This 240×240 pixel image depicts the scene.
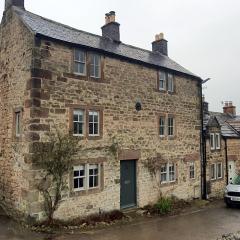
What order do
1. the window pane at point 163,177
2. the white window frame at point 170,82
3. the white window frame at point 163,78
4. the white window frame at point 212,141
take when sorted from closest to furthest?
the window pane at point 163,177, the white window frame at point 163,78, the white window frame at point 170,82, the white window frame at point 212,141

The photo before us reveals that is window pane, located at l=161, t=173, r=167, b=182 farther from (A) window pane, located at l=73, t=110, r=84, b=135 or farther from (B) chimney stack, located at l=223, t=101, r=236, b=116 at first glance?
(B) chimney stack, located at l=223, t=101, r=236, b=116

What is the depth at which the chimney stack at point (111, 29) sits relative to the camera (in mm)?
19359

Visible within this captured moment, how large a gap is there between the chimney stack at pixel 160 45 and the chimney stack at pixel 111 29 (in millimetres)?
4698

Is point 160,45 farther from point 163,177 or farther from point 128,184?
point 128,184

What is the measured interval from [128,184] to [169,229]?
3554 millimetres

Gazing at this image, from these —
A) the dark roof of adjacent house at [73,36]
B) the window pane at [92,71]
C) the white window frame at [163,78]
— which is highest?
the dark roof of adjacent house at [73,36]

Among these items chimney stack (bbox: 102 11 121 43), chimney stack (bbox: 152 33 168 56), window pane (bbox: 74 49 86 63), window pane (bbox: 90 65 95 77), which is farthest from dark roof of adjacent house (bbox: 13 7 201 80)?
chimney stack (bbox: 152 33 168 56)

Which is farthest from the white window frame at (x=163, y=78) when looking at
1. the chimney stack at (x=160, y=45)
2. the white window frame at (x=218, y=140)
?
the white window frame at (x=218, y=140)

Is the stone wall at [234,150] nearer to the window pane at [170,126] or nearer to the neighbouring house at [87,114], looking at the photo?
the neighbouring house at [87,114]

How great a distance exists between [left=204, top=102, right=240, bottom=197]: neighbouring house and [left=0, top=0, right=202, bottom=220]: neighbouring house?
8.48ft

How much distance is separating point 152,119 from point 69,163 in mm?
5940

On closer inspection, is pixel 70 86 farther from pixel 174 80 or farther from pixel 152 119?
pixel 174 80

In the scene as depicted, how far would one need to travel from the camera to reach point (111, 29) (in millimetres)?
19422

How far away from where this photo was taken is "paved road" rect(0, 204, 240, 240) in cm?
1177
